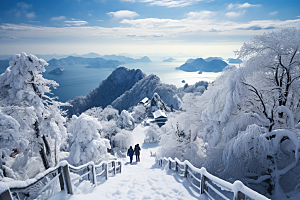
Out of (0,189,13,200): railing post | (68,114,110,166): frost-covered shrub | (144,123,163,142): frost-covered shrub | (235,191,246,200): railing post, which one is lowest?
(144,123,163,142): frost-covered shrub

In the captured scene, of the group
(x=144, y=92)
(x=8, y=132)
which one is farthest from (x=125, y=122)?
(x=144, y=92)

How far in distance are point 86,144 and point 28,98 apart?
22.1 ft

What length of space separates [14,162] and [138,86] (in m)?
110

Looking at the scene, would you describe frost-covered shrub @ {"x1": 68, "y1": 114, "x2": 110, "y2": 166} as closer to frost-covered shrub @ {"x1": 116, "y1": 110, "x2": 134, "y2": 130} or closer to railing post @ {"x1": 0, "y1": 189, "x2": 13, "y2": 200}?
railing post @ {"x1": 0, "y1": 189, "x2": 13, "y2": 200}

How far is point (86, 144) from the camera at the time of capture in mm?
13359

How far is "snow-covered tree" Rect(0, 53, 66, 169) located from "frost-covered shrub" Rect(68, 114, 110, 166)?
3.95 metres

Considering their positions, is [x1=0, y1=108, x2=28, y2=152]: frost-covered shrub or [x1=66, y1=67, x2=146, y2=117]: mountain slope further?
[x1=66, y1=67, x2=146, y2=117]: mountain slope

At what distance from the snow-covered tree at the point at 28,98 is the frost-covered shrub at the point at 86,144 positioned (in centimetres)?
395

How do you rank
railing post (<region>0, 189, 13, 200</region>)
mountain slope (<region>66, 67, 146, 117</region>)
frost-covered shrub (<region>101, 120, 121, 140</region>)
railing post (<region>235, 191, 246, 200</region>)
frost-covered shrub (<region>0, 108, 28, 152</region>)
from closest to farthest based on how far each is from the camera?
railing post (<region>0, 189, 13, 200</region>) < railing post (<region>235, 191, 246, 200</region>) < frost-covered shrub (<region>0, 108, 28, 152</region>) < frost-covered shrub (<region>101, 120, 121, 140</region>) < mountain slope (<region>66, 67, 146, 117</region>)

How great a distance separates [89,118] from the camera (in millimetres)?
13773

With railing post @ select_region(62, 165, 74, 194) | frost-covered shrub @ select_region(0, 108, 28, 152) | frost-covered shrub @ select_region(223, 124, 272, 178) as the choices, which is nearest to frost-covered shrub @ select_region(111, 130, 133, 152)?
frost-covered shrub @ select_region(0, 108, 28, 152)

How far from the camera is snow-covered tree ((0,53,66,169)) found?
7.44 meters

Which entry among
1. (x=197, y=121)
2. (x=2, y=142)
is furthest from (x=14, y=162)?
(x=197, y=121)

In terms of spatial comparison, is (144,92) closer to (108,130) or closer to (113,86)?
(113,86)
